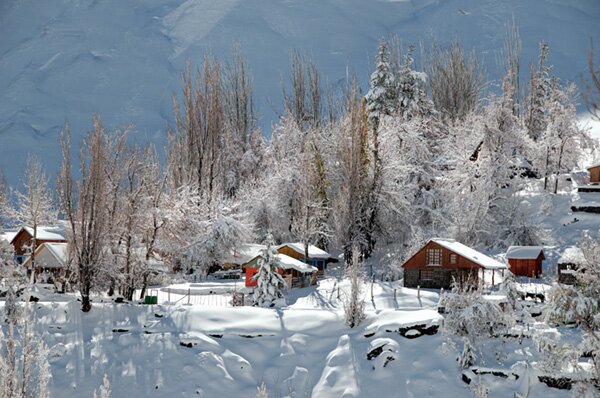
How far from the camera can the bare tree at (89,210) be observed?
30.6 metres

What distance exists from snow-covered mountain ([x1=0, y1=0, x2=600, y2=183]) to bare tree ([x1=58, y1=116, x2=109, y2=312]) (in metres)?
67.9

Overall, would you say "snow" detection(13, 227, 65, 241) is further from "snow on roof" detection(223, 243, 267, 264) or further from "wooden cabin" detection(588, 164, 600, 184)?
"wooden cabin" detection(588, 164, 600, 184)

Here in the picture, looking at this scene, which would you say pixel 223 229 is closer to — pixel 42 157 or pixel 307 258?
pixel 307 258

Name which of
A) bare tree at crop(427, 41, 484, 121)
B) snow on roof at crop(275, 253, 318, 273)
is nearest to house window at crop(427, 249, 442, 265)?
snow on roof at crop(275, 253, 318, 273)

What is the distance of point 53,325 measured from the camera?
2911 centimetres

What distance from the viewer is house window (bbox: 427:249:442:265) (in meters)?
38.7

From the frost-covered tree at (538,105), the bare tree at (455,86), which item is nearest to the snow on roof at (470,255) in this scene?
the frost-covered tree at (538,105)

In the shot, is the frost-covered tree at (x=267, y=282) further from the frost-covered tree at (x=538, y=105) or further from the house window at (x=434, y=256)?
the frost-covered tree at (x=538, y=105)

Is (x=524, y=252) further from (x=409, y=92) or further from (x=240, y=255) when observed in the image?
(x=409, y=92)

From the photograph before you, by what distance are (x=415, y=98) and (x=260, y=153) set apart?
1647 cm

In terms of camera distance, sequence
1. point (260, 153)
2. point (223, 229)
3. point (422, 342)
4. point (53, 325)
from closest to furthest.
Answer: point (422, 342)
point (53, 325)
point (223, 229)
point (260, 153)

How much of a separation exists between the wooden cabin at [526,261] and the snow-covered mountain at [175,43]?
61.7 metres

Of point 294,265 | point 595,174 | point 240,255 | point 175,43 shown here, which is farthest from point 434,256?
point 175,43

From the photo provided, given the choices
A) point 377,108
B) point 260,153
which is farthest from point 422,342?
point 260,153
